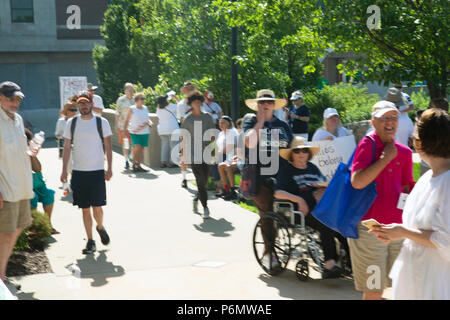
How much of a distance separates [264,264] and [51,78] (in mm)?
32233

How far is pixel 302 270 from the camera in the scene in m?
6.67

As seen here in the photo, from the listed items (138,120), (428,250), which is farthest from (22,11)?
(428,250)

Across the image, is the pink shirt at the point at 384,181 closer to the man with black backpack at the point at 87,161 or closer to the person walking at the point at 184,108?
the man with black backpack at the point at 87,161

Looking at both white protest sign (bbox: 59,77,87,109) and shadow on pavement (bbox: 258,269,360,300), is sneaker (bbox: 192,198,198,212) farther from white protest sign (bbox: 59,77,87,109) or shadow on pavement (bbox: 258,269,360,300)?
Answer: white protest sign (bbox: 59,77,87,109)

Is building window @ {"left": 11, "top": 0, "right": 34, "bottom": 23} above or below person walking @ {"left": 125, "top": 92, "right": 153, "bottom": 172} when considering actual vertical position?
above

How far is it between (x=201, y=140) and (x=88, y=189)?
2.32 m

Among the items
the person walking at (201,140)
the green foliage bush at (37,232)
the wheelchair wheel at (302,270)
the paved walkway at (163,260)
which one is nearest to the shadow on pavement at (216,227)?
the paved walkway at (163,260)

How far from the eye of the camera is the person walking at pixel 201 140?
391 inches

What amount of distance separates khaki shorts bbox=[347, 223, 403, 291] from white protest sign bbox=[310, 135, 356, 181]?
3797mm

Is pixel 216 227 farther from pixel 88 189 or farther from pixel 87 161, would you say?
pixel 87 161

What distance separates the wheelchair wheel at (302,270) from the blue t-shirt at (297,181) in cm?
58

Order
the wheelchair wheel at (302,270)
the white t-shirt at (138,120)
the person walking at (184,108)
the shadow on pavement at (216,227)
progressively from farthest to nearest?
the white t-shirt at (138,120), the person walking at (184,108), the shadow on pavement at (216,227), the wheelchair wheel at (302,270)

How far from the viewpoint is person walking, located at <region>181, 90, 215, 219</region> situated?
32.6 ft

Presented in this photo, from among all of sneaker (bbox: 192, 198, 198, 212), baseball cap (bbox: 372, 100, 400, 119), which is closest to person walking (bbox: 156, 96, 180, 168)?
sneaker (bbox: 192, 198, 198, 212)
